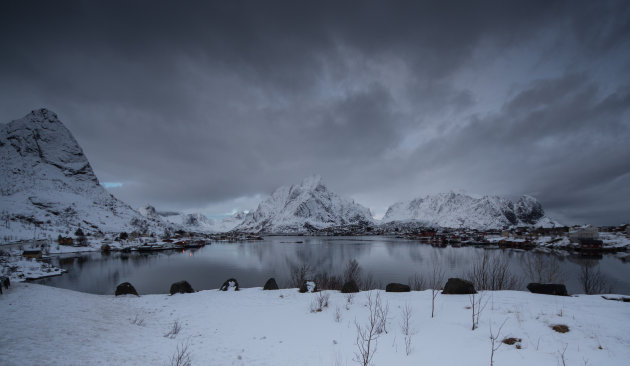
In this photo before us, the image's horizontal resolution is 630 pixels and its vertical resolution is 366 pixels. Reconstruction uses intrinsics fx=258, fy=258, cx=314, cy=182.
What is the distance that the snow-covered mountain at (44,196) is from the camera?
113m

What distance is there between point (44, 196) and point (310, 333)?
20051 centimetres

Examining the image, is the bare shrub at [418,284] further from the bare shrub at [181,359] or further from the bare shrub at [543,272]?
the bare shrub at [181,359]

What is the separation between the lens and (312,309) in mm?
13547

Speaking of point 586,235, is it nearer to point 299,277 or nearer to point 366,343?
point 299,277

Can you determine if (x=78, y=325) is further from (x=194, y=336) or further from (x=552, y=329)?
(x=552, y=329)

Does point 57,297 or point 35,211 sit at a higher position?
point 35,211

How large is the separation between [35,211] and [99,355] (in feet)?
560

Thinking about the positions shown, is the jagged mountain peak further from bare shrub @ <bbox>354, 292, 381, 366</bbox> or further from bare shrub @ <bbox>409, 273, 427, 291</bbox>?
bare shrub @ <bbox>354, 292, 381, 366</bbox>

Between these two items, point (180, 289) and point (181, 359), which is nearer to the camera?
point (181, 359)

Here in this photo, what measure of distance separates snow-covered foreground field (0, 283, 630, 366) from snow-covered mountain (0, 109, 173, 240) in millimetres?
120431

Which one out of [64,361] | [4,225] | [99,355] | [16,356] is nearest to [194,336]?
[99,355]

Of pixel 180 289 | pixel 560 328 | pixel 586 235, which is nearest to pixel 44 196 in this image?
pixel 180 289

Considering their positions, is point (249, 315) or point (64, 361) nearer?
point (64, 361)

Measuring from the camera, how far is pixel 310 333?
34.3 ft
